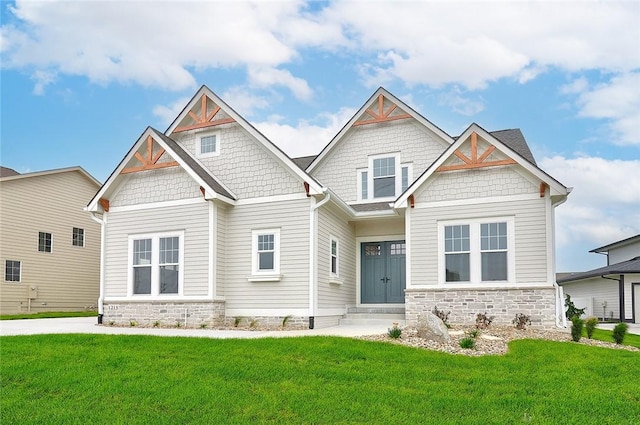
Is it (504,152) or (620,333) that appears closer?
(620,333)

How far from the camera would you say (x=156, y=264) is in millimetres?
16391

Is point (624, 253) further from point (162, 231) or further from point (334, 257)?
point (162, 231)

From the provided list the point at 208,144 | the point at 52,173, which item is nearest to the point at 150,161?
the point at 208,144

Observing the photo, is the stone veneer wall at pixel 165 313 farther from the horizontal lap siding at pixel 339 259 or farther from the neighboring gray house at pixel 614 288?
the neighboring gray house at pixel 614 288

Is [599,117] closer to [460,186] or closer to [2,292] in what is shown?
[460,186]

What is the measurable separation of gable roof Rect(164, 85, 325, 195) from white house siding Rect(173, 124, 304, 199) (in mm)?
230

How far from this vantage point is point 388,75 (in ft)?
62.9

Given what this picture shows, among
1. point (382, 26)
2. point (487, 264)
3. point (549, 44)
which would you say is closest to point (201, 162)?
point (382, 26)

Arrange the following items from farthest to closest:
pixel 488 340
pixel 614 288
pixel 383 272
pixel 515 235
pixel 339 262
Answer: pixel 614 288 < pixel 383 272 < pixel 339 262 < pixel 515 235 < pixel 488 340

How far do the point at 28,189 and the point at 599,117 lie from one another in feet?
76.0

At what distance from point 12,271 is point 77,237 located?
3.96m

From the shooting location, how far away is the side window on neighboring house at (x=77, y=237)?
27984 millimetres

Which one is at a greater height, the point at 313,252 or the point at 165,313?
the point at 313,252

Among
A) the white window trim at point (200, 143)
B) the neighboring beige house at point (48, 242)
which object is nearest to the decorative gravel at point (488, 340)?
the white window trim at point (200, 143)
